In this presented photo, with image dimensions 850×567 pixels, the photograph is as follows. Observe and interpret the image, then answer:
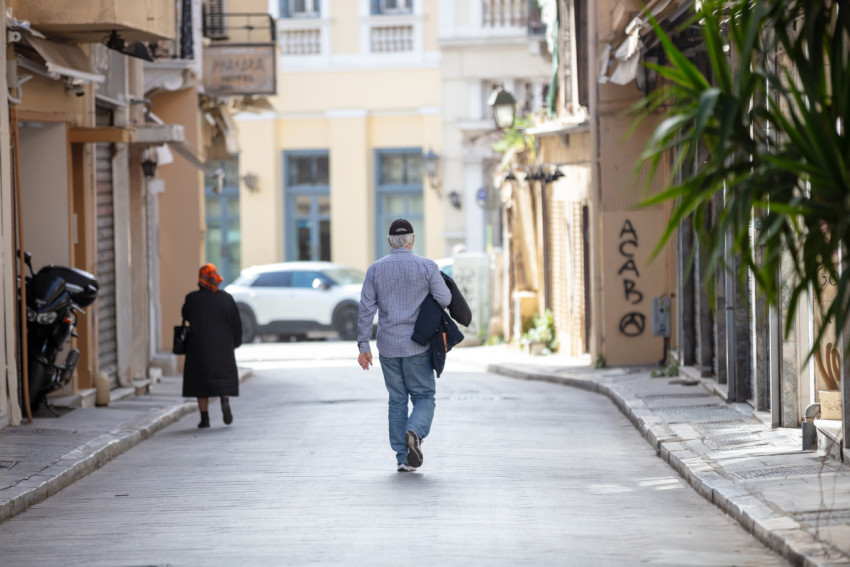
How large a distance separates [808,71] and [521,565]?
2778 mm

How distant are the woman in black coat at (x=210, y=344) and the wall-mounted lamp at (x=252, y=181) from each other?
2456 cm

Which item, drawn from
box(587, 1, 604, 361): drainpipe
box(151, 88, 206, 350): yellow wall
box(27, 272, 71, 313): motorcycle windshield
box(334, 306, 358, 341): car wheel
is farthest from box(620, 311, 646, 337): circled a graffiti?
box(334, 306, 358, 341): car wheel

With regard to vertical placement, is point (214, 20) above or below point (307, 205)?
above

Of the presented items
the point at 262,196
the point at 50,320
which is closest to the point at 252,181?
the point at 262,196

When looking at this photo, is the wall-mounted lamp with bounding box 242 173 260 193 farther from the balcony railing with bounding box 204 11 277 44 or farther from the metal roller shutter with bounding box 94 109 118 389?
the metal roller shutter with bounding box 94 109 118 389

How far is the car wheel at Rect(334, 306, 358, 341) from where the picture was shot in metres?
30.6

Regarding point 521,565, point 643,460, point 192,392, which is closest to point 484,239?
point 192,392

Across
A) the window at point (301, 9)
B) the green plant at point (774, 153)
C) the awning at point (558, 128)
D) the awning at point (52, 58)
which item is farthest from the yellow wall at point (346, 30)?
the green plant at point (774, 153)

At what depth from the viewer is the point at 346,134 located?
38.9 meters

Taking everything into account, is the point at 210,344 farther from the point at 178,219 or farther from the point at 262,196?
the point at 262,196

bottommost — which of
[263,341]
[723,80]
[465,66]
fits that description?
[263,341]

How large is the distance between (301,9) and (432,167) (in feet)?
18.9

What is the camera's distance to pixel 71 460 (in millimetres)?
11148

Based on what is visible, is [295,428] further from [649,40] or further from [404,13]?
[404,13]
